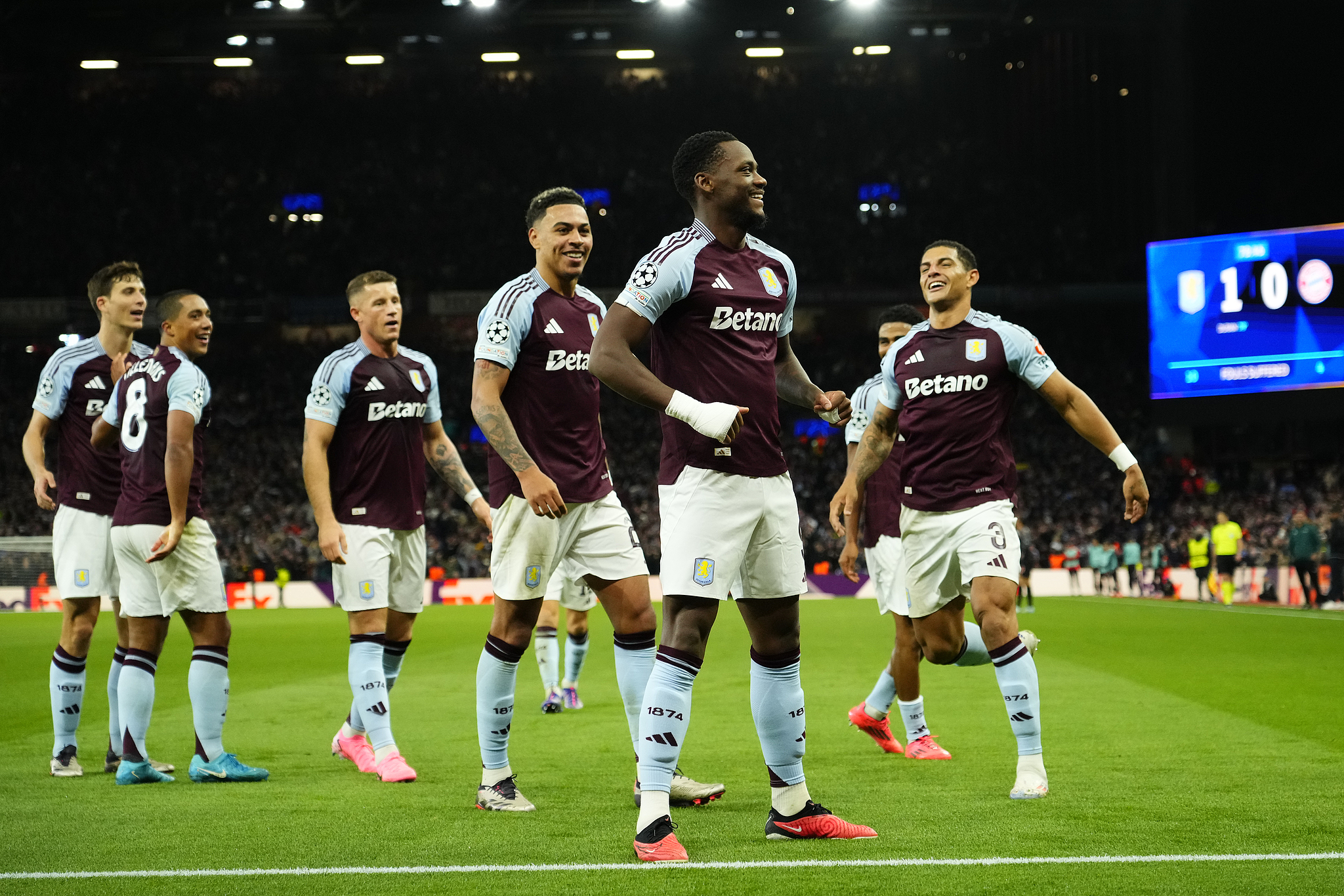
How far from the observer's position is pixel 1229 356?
2483 centimetres

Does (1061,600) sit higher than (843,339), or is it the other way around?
(843,339)

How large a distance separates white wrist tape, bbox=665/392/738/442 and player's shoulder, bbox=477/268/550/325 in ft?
5.03

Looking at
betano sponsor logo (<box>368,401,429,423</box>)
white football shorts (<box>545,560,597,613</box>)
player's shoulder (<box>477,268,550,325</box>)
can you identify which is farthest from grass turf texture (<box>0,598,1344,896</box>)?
player's shoulder (<box>477,268,550,325</box>)

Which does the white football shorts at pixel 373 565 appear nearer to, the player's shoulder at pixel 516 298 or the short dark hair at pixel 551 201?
the player's shoulder at pixel 516 298

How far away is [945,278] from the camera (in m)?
6.19

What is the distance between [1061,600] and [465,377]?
2010cm

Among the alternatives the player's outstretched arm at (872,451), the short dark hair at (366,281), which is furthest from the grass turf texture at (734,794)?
the short dark hair at (366,281)

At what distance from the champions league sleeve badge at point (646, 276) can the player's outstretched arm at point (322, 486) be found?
2.29 metres

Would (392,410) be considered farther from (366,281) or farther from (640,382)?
(640,382)

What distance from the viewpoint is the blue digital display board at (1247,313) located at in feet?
78.9

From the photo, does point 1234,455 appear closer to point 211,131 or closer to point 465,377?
point 465,377

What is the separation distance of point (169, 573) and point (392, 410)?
133 centimetres

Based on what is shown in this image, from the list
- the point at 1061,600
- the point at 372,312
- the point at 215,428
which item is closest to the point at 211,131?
the point at 215,428

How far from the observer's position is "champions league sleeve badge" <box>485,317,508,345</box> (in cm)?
549
